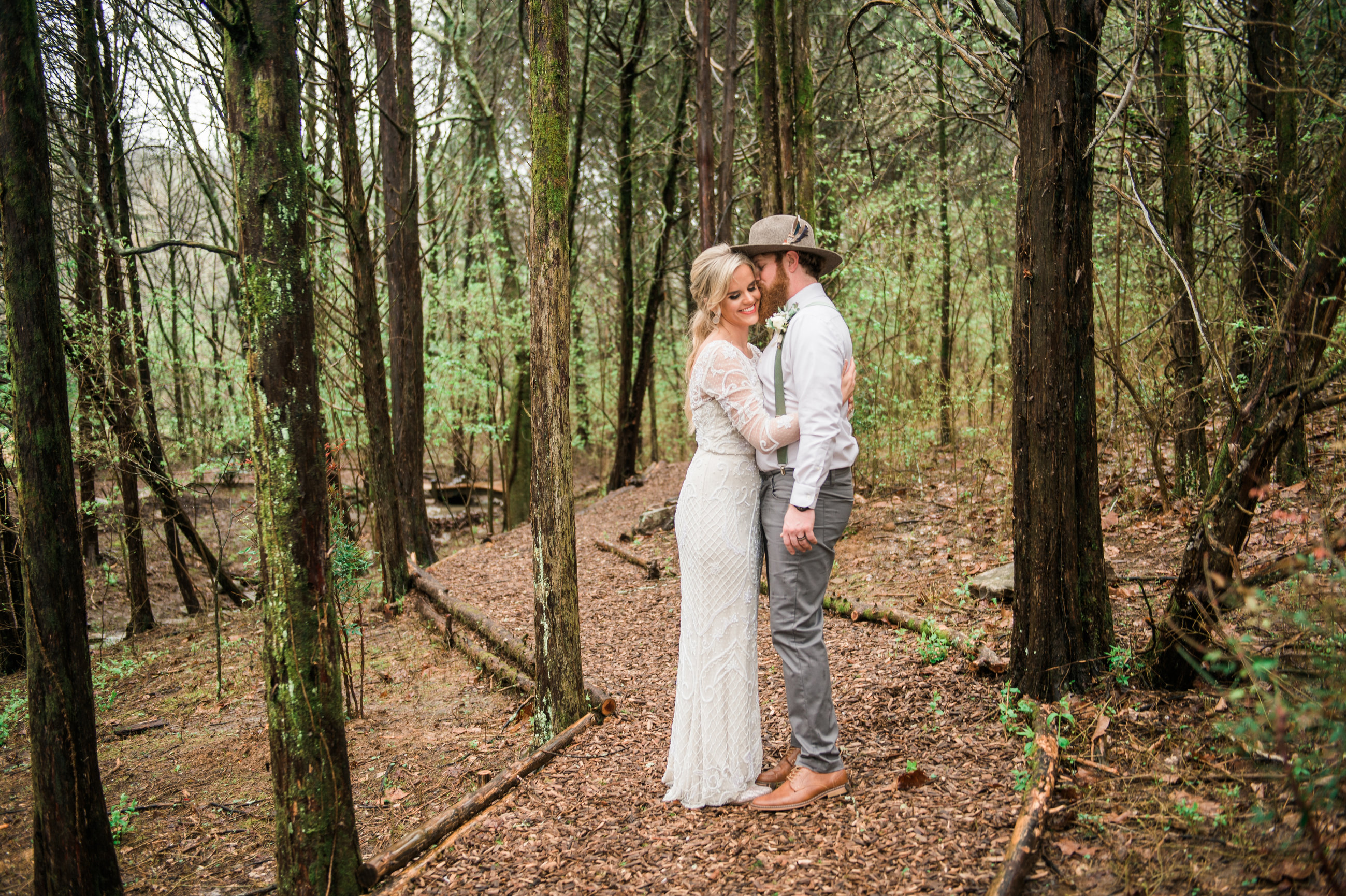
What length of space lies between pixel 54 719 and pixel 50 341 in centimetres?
181

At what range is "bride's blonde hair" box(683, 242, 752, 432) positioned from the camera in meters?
3.76

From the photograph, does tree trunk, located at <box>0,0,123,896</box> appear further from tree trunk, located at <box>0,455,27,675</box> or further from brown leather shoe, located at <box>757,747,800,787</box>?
tree trunk, located at <box>0,455,27,675</box>

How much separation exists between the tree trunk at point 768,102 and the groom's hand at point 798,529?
513 cm

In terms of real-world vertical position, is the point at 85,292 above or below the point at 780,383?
above

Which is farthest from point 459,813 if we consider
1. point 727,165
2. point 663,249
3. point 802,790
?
point 663,249

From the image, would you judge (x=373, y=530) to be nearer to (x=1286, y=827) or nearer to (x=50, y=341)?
(x=50, y=341)

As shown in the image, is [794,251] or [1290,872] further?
[794,251]

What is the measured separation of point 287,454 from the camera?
3340 millimetres

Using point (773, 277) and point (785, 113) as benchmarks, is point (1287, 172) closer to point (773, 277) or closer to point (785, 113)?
point (785, 113)

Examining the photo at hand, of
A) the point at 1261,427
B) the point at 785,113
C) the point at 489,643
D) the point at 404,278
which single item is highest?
the point at 785,113

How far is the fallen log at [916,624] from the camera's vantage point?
446 cm

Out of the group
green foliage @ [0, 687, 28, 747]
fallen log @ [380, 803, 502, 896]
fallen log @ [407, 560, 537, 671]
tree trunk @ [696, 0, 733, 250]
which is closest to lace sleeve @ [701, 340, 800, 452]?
fallen log @ [380, 803, 502, 896]

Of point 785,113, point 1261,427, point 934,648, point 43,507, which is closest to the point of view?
point 1261,427

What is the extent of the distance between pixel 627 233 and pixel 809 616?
40.9 feet
